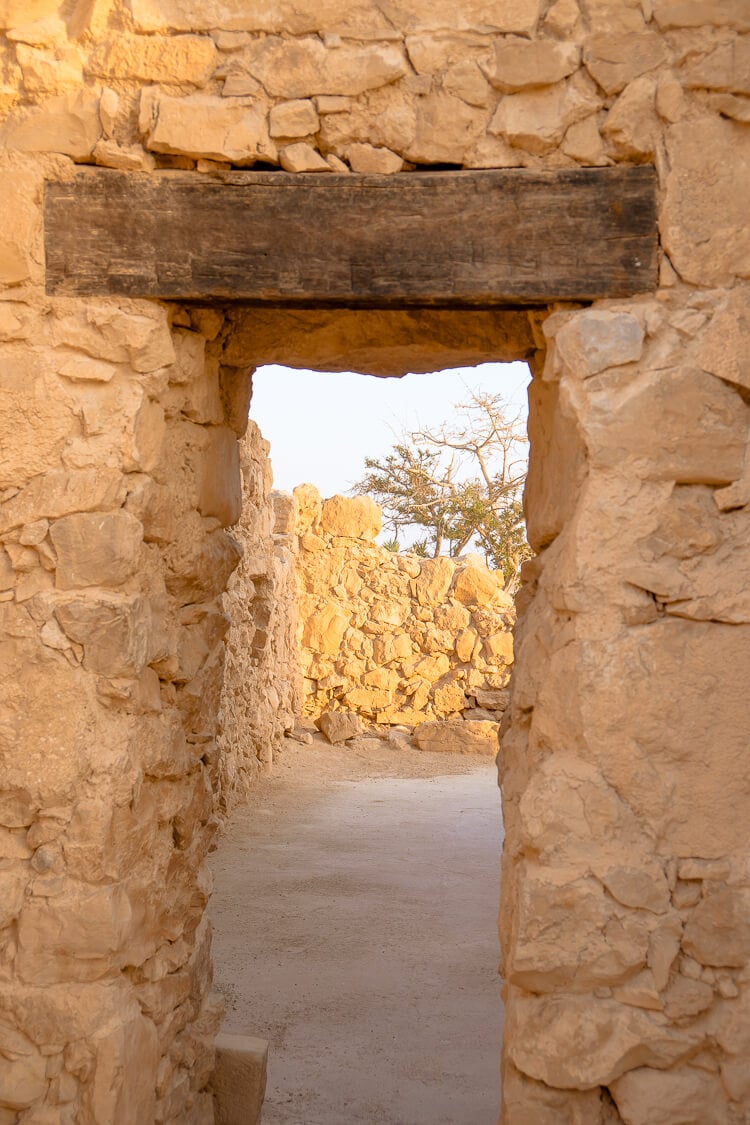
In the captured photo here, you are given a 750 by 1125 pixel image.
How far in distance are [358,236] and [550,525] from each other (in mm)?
853

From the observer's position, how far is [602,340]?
7.55ft

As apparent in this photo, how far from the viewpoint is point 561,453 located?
2521 mm

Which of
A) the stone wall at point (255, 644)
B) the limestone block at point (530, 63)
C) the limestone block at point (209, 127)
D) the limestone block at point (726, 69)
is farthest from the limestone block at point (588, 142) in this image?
the stone wall at point (255, 644)

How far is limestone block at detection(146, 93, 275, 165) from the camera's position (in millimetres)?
2361

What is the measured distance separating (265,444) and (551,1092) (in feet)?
21.3

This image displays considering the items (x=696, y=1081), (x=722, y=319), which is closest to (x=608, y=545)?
(x=722, y=319)

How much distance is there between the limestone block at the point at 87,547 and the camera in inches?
95.3

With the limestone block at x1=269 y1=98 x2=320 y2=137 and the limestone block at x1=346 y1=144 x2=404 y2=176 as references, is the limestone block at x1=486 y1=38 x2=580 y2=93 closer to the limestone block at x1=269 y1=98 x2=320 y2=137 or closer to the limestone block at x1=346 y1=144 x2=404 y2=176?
the limestone block at x1=346 y1=144 x2=404 y2=176

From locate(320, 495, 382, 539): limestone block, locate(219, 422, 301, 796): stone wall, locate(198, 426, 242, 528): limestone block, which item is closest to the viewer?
locate(198, 426, 242, 528): limestone block

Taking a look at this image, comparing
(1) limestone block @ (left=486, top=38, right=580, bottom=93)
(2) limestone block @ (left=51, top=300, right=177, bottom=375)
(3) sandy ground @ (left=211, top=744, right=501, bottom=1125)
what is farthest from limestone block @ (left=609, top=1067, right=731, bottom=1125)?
(1) limestone block @ (left=486, top=38, right=580, bottom=93)

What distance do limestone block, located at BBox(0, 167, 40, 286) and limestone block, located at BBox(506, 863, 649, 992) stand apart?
1881 mm

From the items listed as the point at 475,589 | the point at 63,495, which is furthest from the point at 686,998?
the point at 475,589

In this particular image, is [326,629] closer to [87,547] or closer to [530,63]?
[87,547]

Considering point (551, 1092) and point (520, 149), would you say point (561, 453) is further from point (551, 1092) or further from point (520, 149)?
point (551, 1092)
